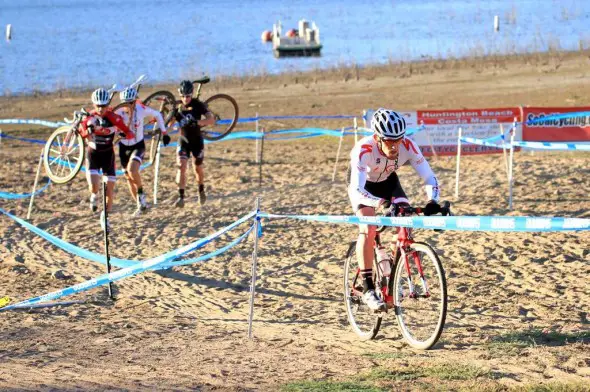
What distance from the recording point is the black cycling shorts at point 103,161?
43.3 feet

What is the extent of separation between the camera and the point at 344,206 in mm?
13945

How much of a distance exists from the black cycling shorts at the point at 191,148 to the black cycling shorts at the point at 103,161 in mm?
1547

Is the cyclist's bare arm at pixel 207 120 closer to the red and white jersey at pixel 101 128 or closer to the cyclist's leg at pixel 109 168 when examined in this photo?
the red and white jersey at pixel 101 128

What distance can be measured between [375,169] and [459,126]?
400 inches

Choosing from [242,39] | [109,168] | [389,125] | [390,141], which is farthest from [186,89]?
[242,39]

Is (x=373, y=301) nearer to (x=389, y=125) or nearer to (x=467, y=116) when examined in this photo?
(x=389, y=125)

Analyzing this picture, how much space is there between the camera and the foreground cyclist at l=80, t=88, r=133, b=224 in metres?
13.0

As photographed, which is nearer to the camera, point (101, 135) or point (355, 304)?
point (355, 304)

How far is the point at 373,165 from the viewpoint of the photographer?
25.2ft

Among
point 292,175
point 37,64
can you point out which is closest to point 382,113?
point 292,175

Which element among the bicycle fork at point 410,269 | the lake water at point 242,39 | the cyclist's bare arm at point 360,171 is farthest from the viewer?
the lake water at point 242,39

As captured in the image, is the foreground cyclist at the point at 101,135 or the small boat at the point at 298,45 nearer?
the foreground cyclist at the point at 101,135

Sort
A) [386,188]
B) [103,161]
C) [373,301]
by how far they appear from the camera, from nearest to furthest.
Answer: [373,301] < [386,188] < [103,161]

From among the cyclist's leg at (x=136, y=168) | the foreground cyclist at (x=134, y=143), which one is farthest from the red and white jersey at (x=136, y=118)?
the cyclist's leg at (x=136, y=168)
